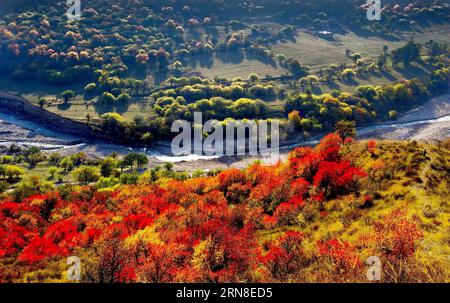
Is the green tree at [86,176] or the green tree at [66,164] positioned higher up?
the green tree at [86,176]

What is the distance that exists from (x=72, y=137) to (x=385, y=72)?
156m

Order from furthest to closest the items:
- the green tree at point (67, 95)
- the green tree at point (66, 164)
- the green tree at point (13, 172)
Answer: the green tree at point (67, 95) < the green tree at point (66, 164) < the green tree at point (13, 172)

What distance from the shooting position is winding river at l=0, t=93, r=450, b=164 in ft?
417

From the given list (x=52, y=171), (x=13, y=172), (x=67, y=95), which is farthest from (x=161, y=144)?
(x=67, y=95)

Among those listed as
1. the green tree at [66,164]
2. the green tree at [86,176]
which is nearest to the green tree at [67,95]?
the green tree at [66,164]

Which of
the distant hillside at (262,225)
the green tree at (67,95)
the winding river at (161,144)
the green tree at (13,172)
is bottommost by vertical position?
the winding river at (161,144)

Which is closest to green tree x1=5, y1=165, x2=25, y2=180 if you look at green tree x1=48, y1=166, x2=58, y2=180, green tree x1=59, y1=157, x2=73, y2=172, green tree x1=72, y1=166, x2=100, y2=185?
green tree x1=48, y1=166, x2=58, y2=180

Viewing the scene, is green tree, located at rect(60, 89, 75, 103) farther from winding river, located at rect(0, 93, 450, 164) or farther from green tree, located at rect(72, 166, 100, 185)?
green tree, located at rect(72, 166, 100, 185)

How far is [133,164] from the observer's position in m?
114

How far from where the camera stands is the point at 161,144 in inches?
5138

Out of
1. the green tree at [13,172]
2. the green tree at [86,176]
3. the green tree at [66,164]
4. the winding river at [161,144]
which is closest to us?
the green tree at [86,176]

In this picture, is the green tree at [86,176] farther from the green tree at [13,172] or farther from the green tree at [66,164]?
the green tree at [13,172]

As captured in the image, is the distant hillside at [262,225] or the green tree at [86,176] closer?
the distant hillside at [262,225]

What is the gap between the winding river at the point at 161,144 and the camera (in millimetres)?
127106
